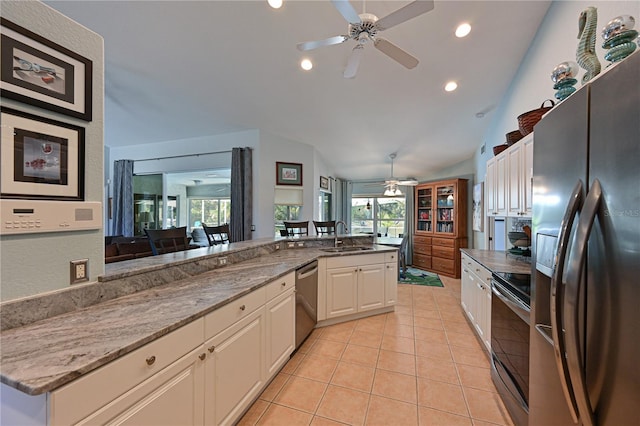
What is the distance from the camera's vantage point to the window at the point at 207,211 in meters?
8.35

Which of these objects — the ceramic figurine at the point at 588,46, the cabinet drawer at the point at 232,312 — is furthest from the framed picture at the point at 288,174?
the ceramic figurine at the point at 588,46

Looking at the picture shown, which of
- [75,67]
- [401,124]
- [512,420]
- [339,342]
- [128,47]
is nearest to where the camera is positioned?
[75,67]

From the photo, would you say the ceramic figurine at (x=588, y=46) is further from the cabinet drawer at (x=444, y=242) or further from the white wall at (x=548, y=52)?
the cabinet drawer at (x=444, y=242)

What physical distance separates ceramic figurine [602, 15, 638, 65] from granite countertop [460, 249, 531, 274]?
1.63m

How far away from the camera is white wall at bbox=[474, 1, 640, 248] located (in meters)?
1.76

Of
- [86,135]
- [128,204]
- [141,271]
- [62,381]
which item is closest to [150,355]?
[62,381]

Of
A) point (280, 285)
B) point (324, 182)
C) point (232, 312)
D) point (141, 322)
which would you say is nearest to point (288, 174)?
point (324, 182)

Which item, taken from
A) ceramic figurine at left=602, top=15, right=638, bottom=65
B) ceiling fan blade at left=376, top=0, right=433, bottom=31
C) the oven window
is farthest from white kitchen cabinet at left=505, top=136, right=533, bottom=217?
ceiling fan blade at left=376, top=0, right=433, bottom=31

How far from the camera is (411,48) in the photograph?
2730 millimetres

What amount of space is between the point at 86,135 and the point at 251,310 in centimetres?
134

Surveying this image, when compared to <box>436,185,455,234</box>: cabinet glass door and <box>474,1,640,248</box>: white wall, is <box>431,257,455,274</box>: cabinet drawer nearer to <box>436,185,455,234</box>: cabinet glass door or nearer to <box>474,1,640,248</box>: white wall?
<box>436,185,455,234</box>: cabinet glass door

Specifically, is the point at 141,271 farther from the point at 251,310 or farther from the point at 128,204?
the point at 128,204

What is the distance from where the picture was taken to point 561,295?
2.60 ft

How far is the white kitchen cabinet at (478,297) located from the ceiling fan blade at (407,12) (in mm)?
2177
